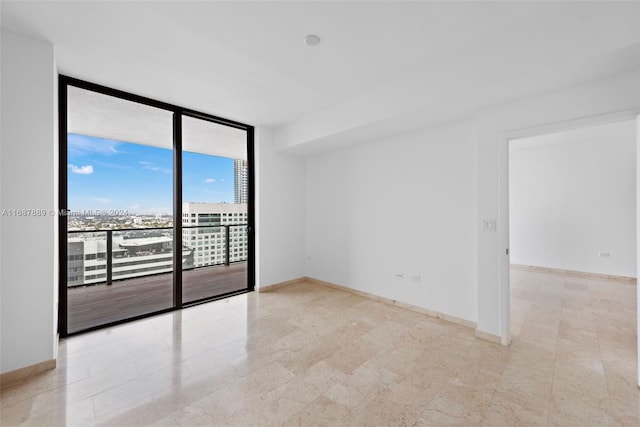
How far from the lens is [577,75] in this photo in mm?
2055

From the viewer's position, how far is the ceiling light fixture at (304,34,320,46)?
2.20 m

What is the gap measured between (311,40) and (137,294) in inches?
169

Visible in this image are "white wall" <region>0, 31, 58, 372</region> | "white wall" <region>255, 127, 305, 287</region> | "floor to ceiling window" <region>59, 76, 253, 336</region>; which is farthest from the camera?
"white wall" <region>255, 127, 305, 287</region>

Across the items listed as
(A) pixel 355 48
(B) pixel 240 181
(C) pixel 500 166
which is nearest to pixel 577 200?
(C) pixel 500 166

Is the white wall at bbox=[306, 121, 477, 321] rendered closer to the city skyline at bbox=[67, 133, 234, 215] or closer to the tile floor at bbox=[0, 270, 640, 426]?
the tile floor at bbox=[0, 270, 640, 426]

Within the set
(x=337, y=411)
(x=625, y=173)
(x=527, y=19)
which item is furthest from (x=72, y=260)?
(x=625, y=173)

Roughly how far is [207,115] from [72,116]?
182cm

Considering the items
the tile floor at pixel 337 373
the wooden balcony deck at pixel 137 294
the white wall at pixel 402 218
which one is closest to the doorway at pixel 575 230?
the tile floor at pixel 337 373

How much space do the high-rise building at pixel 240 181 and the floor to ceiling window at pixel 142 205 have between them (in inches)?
0.7

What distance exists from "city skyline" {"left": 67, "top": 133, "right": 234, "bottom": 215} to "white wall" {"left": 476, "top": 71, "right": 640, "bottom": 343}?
146 inches

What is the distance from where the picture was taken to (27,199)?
2.15m

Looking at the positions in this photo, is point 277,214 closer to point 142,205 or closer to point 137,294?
point 142,205

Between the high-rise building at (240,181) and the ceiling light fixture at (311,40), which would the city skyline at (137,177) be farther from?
the ceiling light fixture at (311,40)

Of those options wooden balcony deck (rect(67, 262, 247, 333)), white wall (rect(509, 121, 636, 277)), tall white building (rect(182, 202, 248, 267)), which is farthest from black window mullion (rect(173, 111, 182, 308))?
white wall (rect(509, 121, 636, 277))
